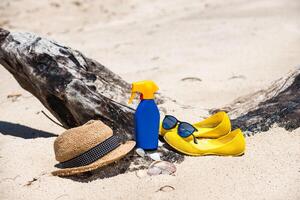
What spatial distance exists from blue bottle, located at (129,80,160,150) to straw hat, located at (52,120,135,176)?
0.54 feet

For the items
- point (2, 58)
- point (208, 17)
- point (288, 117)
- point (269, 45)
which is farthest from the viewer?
point (208, 17)

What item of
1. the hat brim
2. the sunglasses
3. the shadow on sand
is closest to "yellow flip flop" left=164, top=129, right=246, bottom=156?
the sunglasses

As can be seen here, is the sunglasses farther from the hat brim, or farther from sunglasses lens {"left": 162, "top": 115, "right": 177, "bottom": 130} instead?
the hat brim

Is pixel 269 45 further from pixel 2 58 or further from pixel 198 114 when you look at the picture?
pixel 2 58

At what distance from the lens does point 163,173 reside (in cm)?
375

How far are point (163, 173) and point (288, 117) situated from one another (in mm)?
1281

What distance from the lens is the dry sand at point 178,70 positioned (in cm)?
362

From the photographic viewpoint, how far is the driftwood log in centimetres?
421

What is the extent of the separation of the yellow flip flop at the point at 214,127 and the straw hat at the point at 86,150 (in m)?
0.57

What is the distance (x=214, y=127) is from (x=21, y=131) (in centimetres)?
195

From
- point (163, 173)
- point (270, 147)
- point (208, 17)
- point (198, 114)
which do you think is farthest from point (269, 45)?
point (163, 173)

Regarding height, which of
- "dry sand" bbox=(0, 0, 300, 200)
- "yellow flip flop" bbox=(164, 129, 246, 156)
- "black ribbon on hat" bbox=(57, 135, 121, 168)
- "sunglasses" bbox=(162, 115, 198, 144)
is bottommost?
"dry sand" bbox=(0, 0, 300, 200)

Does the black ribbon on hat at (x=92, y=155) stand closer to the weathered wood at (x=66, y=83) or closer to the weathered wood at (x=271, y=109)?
the weathered wood at (x=66, y=83)

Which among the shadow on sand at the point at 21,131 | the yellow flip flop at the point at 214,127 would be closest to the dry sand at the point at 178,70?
the shadow on sand at the point at 21,131
